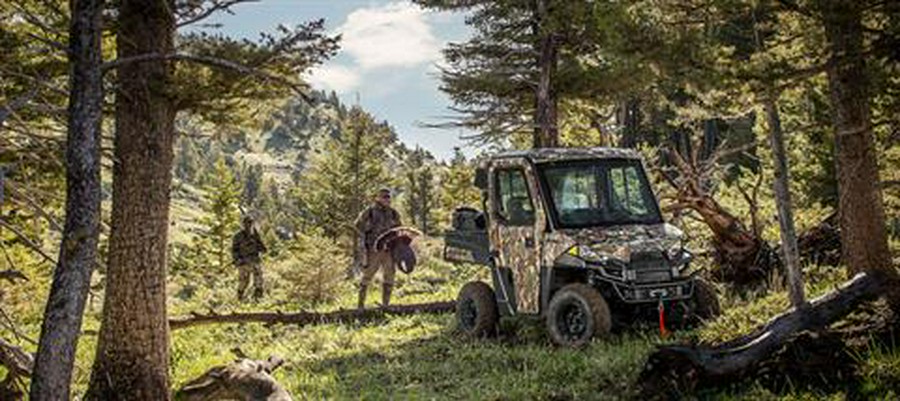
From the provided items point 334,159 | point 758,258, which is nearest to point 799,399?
point 758,258

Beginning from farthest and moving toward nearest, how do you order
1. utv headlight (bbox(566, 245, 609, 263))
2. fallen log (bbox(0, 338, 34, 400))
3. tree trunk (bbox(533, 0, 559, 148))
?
tree trunk (bbox(533, 0, 559, 148))
utv headlight (bbox(566, 245, 609, 263))
fallen log (bbox(0, 338, 34, 400))

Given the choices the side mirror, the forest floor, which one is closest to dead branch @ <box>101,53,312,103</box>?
the forest floor

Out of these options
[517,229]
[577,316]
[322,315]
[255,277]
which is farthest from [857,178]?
[255,277]

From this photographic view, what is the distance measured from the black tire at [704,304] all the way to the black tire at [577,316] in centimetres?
136

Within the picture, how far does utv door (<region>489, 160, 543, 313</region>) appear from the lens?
1080cm

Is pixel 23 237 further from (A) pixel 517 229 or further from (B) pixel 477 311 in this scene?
(B) pixel 477 311

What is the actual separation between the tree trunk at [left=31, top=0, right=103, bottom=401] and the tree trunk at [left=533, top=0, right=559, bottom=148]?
11.3m

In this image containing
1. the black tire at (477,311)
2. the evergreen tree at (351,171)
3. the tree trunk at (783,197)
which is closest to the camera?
the tree trunk at (783,197)

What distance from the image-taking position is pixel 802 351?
6.58m

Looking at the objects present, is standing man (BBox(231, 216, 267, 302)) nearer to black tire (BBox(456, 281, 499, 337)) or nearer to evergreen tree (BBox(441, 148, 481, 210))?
black tire (BBox(456, 281, 499, 337))

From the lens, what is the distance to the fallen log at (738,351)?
6609mm

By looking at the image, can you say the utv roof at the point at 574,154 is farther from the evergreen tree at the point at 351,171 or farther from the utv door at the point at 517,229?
the evergreen tree at the point at 351,171

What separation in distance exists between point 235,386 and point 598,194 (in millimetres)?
5440

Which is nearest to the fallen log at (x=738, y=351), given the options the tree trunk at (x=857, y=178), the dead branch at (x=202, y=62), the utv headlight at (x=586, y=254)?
the tree trunk at (x=857, y=178)
